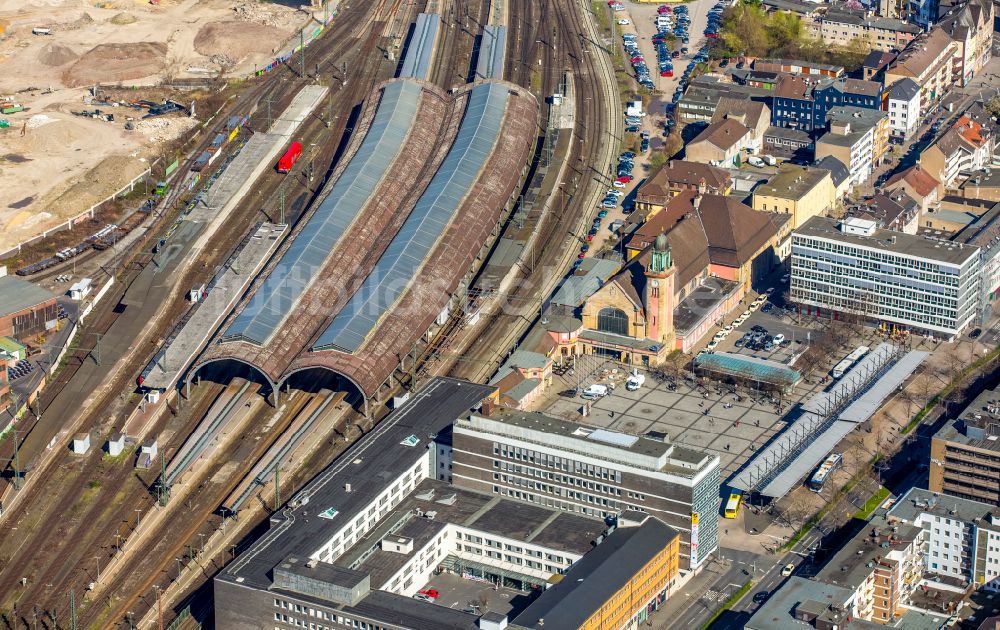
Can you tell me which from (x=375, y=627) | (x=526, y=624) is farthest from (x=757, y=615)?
(x=375, y=627)

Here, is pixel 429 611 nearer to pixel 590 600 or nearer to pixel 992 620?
pixel 590 600

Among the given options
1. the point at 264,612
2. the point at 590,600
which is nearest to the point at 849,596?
the point at 590,600

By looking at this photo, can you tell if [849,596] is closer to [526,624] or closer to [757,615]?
[757,615]

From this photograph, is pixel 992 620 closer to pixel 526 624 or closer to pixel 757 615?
pixel 757 615

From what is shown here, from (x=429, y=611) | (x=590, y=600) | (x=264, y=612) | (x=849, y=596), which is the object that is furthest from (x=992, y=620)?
(x=264, y=612)

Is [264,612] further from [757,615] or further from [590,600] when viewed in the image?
[757,615]

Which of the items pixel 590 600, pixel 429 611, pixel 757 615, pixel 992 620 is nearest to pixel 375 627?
pixel 429 611
